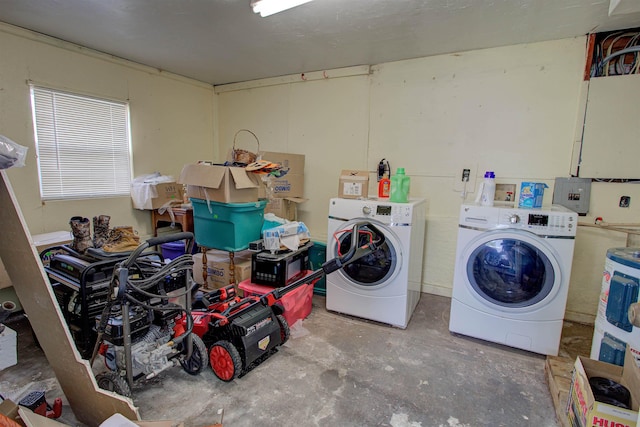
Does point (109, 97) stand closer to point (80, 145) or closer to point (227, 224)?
point (80, 145)

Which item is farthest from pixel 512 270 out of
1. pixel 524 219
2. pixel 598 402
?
pixel 598 402

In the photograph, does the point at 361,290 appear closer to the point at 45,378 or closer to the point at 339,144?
the point at 339,144

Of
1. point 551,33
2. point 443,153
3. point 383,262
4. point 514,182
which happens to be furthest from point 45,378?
point 551,33

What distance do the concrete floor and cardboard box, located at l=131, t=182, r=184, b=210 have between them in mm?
1444

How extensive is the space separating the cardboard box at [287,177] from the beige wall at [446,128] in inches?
6.9

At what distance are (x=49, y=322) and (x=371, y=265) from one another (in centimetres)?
203

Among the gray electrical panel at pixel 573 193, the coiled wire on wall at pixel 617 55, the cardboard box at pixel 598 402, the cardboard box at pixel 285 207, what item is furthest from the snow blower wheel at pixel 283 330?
the coiled wire on wall at pixel 617 55

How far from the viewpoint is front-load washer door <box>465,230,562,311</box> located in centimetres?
204

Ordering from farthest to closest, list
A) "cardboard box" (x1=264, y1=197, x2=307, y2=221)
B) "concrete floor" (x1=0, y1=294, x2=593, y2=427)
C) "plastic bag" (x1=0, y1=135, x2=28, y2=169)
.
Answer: "cardboard box" (x1=264, y1=197, x2=307, y2=221) → "concrete floor" (x1=0, y1=294, x2=593, y2=427) → "plastic bag" (x1=0, y1=135, x2=28, y2=169)

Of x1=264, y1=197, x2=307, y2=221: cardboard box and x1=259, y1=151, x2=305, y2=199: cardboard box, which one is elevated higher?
x1=259, y1=151, x2=305, y2=199: cardboard box

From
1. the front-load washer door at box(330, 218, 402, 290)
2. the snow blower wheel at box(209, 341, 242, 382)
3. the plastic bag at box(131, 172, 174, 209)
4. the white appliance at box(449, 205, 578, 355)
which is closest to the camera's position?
the snow blower wheel at box(209, 341, 242, 382)

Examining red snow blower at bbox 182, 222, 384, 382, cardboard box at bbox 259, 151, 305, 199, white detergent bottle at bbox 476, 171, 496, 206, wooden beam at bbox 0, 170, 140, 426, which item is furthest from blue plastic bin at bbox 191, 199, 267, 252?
white detergent bottle at bbox 476, 171, 496, 206

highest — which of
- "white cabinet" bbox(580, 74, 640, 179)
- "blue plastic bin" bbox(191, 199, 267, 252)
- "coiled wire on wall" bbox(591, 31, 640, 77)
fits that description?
"coiled wire on wall" bbox(591, 31, 640, 77)

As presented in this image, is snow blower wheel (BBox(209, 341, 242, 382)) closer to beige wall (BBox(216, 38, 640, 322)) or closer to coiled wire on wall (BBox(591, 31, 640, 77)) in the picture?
beige wall (BBox(216, 38, 640, 322))
